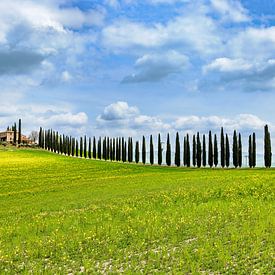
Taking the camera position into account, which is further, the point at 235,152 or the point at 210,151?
the point at 210,151

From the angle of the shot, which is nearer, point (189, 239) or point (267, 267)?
point (267, 267)

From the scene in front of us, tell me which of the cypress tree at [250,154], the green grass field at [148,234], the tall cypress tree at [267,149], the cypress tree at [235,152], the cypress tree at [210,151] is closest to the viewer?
the green grass field at [148,234]

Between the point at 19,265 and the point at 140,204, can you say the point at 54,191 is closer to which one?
the point at 140,204

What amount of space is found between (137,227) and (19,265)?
599 centimetres

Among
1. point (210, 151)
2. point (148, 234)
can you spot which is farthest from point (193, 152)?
point (148, 234)

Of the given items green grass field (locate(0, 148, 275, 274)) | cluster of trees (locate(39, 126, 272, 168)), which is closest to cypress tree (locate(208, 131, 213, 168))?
cluster of trees (locate(39, 126, 272, 168))

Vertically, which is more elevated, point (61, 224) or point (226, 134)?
point (226, 134)

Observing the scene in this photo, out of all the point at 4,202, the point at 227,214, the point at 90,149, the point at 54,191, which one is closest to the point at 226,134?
the point at 90,149

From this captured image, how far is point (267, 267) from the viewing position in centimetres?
1252

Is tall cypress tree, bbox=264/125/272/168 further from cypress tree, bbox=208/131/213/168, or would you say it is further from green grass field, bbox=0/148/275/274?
green grass field, bbox=0/148/275/274

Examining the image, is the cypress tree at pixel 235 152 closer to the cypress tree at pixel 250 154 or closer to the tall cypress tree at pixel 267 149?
the cypress tree at pixel 250 154

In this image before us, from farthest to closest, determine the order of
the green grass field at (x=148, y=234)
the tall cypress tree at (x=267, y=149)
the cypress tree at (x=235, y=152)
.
A: the cypress tree at (x=235, y=152), the tall cypress tree at (x=267, y=149), the green grass field at (x=148, y=234)

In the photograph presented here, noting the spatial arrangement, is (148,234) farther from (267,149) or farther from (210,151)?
(210,151)

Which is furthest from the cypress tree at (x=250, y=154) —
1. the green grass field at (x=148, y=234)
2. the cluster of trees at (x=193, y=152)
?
the green grass field at (x=148, y=234)
